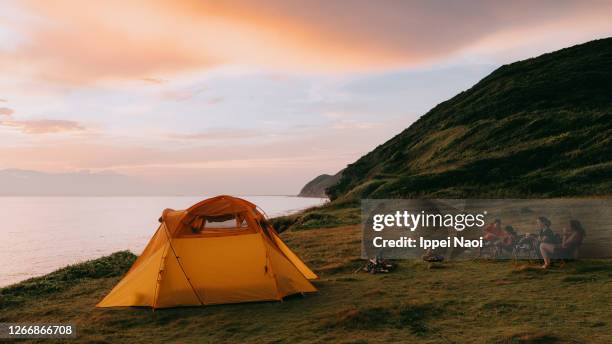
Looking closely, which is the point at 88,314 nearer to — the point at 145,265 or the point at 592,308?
the point at 145,265

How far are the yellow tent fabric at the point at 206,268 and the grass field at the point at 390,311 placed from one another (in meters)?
0.39

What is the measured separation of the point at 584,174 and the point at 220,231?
43.0 meters

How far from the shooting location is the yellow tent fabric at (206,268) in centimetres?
1495

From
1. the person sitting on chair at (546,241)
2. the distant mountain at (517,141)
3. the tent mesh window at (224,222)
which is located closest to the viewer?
the tent mesh window at (224,222)

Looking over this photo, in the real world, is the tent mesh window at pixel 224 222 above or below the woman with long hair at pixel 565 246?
above

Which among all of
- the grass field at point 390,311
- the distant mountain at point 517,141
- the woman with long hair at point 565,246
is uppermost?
the distant mountain at point 517,141

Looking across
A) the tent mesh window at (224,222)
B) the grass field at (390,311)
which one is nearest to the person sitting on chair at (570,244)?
the grass field at (390,311)

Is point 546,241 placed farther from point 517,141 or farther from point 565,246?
point 517,141

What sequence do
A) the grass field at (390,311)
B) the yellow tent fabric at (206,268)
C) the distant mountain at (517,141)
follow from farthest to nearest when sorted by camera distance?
the distant mountain at (517,141), the yellow tent fabric at (206,268), the grass field at (390,311)

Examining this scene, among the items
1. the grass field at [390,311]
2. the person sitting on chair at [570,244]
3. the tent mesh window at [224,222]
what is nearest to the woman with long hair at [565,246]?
the person sitting on chair at [570,244]

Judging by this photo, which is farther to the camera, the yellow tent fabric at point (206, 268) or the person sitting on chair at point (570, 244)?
the person sitting on chair at point (570, 244)

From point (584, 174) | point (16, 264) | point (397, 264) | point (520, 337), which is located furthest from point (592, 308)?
point (16, 264)

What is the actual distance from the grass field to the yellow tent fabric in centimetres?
39

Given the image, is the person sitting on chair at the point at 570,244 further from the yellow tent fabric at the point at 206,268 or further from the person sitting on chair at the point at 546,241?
the yellow tent fabric at the point at 206,268
